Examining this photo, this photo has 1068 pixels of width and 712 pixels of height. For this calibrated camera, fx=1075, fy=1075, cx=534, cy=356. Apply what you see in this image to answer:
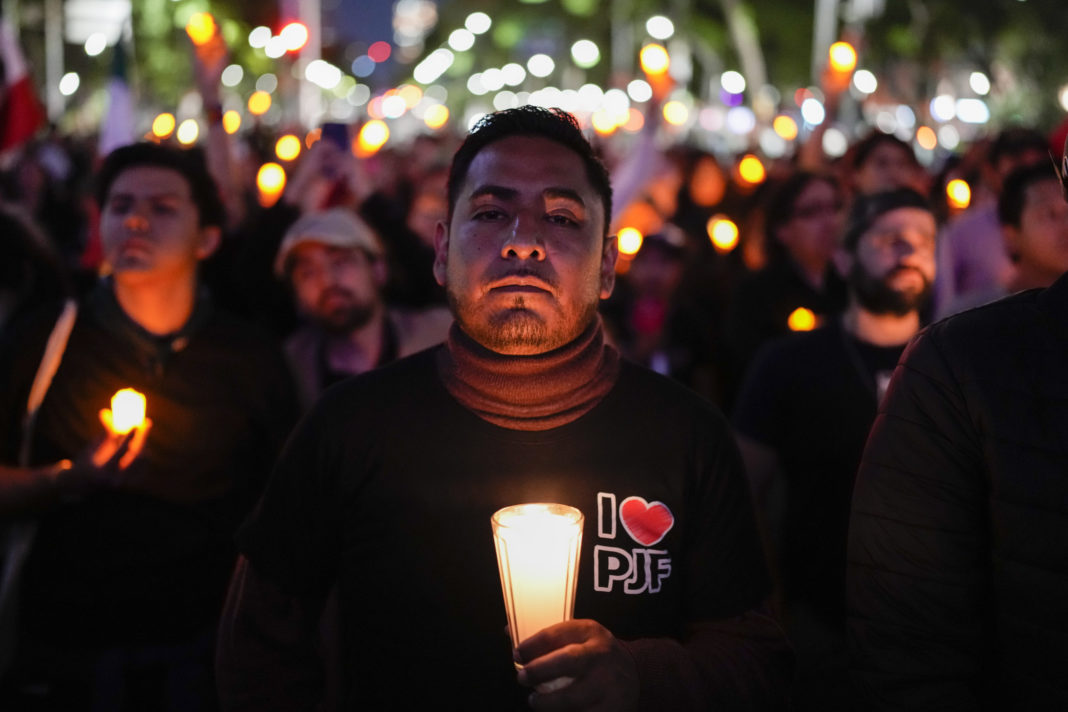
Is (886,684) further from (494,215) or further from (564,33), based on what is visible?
(564,33)

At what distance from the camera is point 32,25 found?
36.7m

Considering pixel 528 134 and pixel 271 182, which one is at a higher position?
pixel 271 182

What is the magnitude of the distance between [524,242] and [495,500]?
0.54 metres

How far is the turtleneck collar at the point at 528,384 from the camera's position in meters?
2.26

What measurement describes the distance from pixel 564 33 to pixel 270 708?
2539 inches

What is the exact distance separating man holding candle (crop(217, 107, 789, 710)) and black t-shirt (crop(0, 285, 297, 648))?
0.96 meters

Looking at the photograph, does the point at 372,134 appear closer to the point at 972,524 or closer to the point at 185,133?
the point at 185,133

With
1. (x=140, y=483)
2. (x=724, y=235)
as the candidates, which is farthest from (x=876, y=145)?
(x=140, y=483)

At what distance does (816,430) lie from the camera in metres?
3.90

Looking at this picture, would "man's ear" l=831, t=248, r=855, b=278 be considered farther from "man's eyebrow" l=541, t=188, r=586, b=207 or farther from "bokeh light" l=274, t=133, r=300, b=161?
"bokeh light" l=274, t=133, r=300, b=161

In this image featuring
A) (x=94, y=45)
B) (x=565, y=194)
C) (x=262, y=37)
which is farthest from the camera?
(x=262, y=37)

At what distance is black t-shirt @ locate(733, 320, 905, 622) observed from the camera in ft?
12.4

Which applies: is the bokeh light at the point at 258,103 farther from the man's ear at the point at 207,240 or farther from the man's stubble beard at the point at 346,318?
the man's ear at the point at 207,240

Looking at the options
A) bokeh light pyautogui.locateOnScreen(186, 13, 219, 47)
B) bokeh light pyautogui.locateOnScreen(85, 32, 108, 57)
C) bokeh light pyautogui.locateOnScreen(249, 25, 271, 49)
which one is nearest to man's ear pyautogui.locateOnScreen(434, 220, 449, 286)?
bokeh light pyautogui.locateOnScreen(186, 13, 219, 47)
